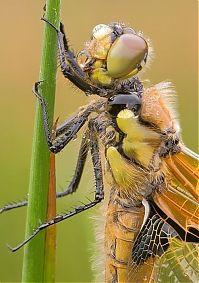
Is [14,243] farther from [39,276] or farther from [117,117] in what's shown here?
[39,276]

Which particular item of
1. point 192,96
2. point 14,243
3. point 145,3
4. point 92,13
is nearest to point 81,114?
point 14,243

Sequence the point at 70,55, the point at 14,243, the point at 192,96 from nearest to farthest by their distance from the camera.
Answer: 1. the point at 70,55
2. the point at 14,243
3. the point at 192,96

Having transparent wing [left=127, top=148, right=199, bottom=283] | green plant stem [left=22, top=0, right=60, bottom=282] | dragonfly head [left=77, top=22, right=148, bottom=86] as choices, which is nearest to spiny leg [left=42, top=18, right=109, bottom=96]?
dragonfly head [left=77, top=22, right=148, bottom=86]

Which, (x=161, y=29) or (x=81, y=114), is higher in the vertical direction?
(x=161, y=29)

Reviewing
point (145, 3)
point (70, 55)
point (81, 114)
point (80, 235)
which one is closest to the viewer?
point (70, 55)

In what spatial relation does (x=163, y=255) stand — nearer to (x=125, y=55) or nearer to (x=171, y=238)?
(x=171, y=238)
